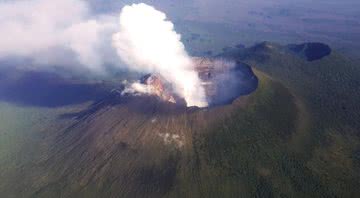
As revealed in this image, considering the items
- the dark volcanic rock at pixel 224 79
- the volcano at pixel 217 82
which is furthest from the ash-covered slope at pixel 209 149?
the dark volcanic rock at pixel 224 79

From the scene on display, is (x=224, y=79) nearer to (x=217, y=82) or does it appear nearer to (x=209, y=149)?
(x=217, y=82)

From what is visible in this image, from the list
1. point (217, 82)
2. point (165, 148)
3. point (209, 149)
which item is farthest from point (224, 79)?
point (165, 148)

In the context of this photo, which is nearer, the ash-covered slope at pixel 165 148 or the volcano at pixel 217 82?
the ash-covered slope at pixel 165 148

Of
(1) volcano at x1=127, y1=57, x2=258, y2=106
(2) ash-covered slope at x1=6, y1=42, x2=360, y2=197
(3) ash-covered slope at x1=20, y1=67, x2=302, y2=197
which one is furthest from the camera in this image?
(1) volcano at x1=127, y1=57, x2=258, y2=106

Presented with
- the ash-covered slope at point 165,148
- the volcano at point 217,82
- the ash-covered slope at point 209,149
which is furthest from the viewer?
the volcano at point 217,82

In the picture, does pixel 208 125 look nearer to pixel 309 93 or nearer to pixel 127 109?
pixel 127 109

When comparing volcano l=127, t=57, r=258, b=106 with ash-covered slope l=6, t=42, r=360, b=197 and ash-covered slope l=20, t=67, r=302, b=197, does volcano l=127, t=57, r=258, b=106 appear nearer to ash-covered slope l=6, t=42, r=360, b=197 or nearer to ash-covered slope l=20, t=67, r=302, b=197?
ash-covered slope l=6, t=42, r=360, b=197

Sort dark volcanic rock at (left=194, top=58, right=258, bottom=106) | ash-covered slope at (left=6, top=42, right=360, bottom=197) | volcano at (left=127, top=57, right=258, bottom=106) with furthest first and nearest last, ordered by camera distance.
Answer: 1. dark volcanic rock at (left=194, top=58, right=258, bottom=106)
2. volcano at (left=127, top=57, right=258, bottom=106)
3. ash-covered slope at (left=6, top=42, right=360, bottom=197)

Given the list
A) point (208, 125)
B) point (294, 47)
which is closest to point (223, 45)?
point (294, 47)

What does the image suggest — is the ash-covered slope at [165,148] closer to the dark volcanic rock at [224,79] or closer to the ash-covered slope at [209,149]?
the ash-covered slope at [209,149]

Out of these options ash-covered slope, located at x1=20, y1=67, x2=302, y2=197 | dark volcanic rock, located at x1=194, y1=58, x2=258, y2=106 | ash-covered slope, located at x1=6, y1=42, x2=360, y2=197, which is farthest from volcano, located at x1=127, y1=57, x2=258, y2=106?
ash-covered slope, located at x1=20, y1=67, x2=302, y2=197

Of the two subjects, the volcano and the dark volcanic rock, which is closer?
the volcano
